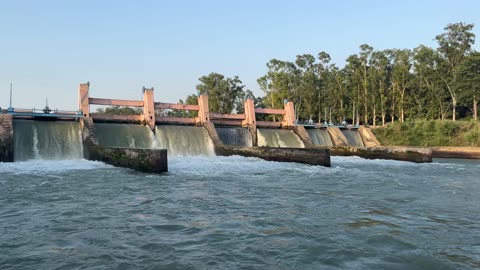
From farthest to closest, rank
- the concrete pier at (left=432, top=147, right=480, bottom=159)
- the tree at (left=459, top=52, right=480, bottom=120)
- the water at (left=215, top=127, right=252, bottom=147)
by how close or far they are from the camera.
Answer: the tree at (left=459, top=52, right=480, bottom=120)
the concrete pier at (left=432, top=147, right=480, bottom=159)
the water at (left=215, top=127, right=252, bottom=147)

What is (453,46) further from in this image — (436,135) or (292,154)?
(292,154)

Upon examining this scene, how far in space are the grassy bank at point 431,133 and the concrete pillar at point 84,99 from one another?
1445 inches

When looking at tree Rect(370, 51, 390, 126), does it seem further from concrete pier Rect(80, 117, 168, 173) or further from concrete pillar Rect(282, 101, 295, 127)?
concrete pier Rect(80, 117, 168, 173)

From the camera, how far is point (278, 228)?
776 cm

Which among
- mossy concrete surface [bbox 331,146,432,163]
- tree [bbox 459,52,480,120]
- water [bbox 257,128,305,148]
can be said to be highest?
tree [bbox 459,52,480,120]

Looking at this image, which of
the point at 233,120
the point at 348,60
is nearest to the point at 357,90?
the point at 348,60

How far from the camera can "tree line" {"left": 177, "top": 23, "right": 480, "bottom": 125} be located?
5522 centimetres

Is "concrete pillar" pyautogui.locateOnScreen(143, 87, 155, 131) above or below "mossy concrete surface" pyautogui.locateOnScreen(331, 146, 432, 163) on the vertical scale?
above

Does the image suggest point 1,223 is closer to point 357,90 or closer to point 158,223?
point 158,223

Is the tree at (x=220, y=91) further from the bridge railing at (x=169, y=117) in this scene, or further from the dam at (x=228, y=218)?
the dam at (x=228, y=218)

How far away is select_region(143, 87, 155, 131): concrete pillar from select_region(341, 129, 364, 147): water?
23518mm

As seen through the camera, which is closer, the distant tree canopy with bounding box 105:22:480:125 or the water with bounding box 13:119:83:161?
the water with bounding box 13:119:83:161

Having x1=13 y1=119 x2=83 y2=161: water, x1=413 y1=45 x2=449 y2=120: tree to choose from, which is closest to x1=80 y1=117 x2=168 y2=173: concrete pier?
x1=13 y1=119 x2=83 y2=161: water

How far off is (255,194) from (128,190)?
3.91 meters
